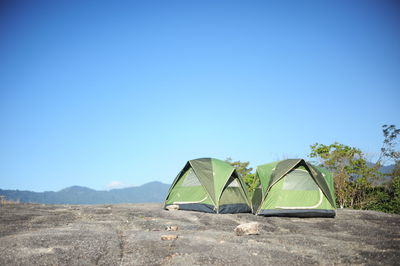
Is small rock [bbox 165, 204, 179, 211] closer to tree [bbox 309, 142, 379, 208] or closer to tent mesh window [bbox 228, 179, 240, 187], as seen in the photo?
tent mesh window [bbox 228, 179, 240, 187]

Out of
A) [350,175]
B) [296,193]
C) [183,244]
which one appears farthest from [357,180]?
[183,244]

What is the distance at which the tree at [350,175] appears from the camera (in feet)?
56.4

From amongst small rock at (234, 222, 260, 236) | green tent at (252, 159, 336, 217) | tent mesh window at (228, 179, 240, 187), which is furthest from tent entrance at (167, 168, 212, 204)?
Result: small rock at (234, 222, 260, 236)

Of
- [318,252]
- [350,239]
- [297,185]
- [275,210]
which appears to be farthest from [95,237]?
[297,185]

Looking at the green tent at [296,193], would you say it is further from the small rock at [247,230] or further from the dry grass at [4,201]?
the dry grass at [4,201]

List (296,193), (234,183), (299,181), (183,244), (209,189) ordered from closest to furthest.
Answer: (183,244)
(296,193)
(299,181)
(209,189)
(234,183)

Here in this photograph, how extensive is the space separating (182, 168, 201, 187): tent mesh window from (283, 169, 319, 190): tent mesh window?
372 centimetres

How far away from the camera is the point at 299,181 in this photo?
12625 millimetres

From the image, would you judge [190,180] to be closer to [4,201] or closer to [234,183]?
[234,183]

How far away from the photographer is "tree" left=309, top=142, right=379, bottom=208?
56.4 ft

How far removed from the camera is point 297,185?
12.6 m

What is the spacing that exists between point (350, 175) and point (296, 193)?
7089mm

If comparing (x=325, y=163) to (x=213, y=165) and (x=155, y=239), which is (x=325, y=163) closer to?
(x=213, y=165)

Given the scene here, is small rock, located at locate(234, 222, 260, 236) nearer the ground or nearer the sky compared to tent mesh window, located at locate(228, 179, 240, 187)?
nearer the ground
